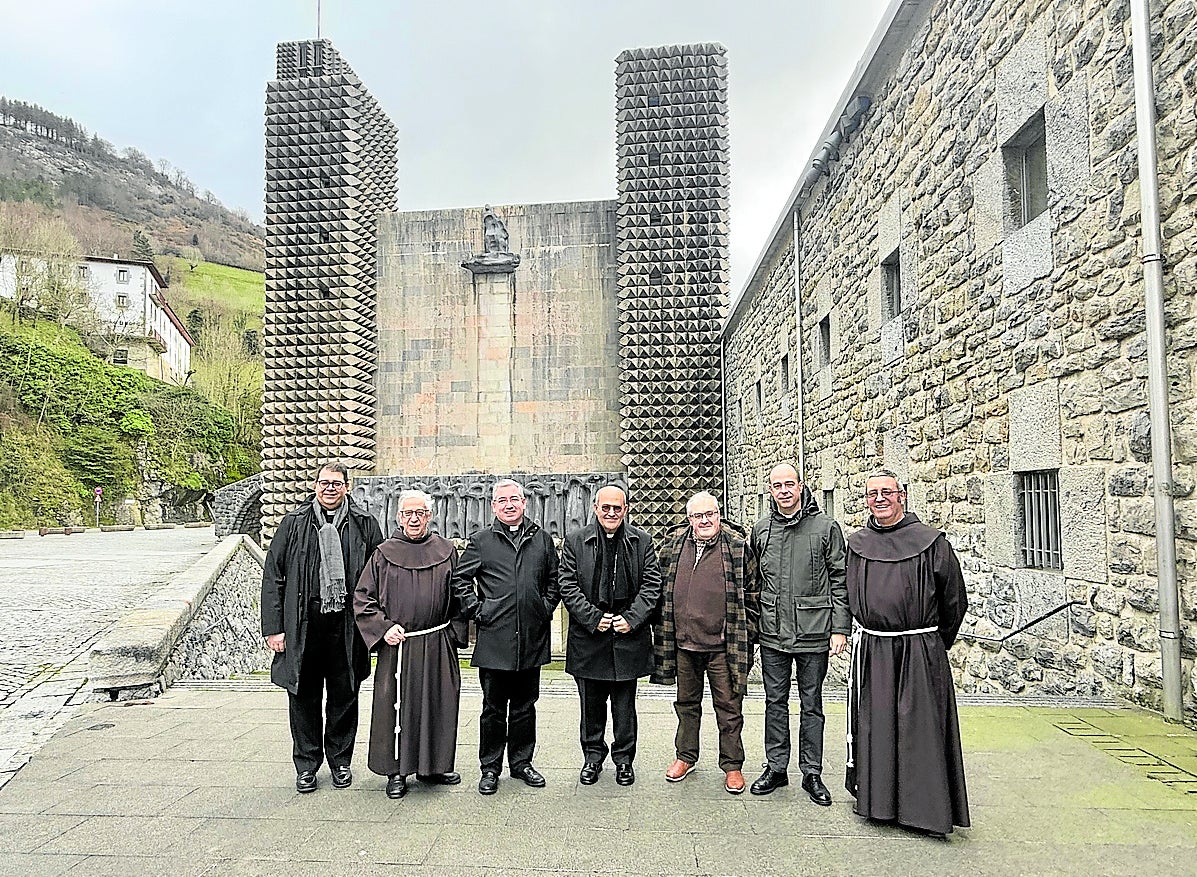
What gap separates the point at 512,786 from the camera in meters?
4.69

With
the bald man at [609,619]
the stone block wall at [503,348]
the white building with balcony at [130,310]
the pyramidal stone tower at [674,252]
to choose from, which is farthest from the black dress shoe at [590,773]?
the white building with balcony at [130,310]

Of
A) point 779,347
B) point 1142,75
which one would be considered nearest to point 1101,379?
point 1142,75

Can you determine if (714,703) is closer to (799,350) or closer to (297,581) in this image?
(297,581)

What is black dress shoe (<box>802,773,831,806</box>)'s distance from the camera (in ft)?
14.0

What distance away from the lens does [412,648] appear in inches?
186

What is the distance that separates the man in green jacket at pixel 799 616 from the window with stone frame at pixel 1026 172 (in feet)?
10.6

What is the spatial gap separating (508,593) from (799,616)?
1.44 meters

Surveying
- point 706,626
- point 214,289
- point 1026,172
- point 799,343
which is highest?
point 214,289

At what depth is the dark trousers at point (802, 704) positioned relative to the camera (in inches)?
175

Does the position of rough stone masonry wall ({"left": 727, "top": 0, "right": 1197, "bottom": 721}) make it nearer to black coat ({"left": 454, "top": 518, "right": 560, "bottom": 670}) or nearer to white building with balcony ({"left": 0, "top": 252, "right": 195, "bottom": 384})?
black coat ({"left": 454, "top": 518, "right": 560, "bottom": 670})

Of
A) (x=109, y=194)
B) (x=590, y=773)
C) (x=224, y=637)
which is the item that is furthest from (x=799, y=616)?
(x=109, y=194)

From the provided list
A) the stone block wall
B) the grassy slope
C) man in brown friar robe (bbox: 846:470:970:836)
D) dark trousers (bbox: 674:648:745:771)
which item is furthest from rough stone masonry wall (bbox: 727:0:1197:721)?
the grassy slope

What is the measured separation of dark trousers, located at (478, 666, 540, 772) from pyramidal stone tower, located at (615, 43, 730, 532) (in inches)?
527

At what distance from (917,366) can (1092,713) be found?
3.55 m
